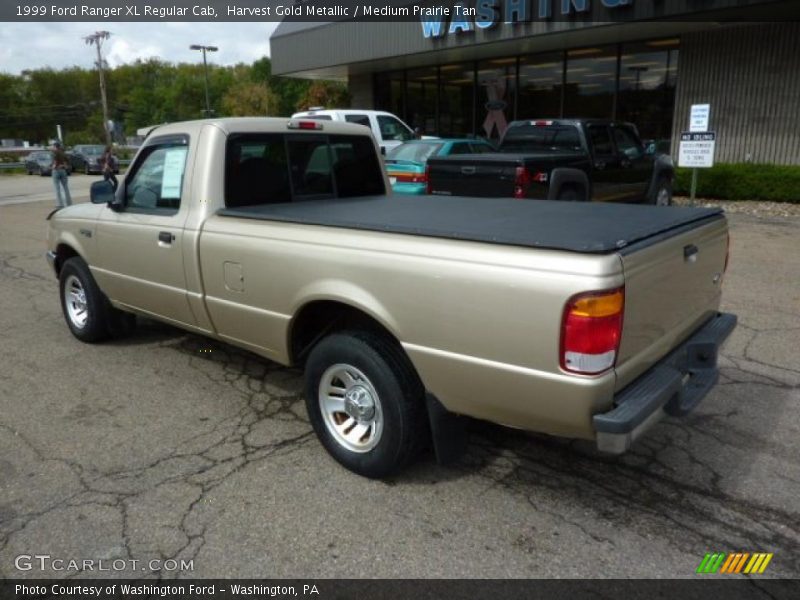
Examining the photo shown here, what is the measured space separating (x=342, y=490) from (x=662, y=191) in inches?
430

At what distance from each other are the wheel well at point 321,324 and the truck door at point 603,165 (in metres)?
7.45

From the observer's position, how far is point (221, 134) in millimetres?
4031

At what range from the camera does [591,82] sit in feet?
59.5

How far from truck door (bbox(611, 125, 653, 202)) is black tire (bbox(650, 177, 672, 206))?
0.71 feet

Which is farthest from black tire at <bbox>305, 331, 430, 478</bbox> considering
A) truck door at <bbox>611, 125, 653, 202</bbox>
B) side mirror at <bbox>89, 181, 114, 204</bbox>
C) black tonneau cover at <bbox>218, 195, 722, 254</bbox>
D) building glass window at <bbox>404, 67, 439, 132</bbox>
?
building glass window at <bbox>404, 67, 439, 132</bbox>

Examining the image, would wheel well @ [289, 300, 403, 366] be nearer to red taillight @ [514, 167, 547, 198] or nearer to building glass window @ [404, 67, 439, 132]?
red taillight @ [514, 167, 547, 198]

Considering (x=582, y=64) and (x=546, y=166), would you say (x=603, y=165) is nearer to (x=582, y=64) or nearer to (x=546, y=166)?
(x=546, y=166)

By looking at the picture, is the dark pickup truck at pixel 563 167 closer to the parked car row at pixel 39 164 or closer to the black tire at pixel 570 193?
the black tire at pixel 570 193

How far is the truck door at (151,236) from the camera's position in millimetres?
4184

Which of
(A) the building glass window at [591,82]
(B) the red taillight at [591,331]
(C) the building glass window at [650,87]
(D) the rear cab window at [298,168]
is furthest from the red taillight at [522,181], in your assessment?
A: (A) the building glass window at [591,82]

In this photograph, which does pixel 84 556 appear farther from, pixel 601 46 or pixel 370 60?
pixel 370 60

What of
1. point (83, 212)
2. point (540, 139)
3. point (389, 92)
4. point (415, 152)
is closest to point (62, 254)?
point (83, 212)

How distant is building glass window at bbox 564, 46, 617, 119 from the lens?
57.8 feet

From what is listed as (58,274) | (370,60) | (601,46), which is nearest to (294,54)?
(370,60)
